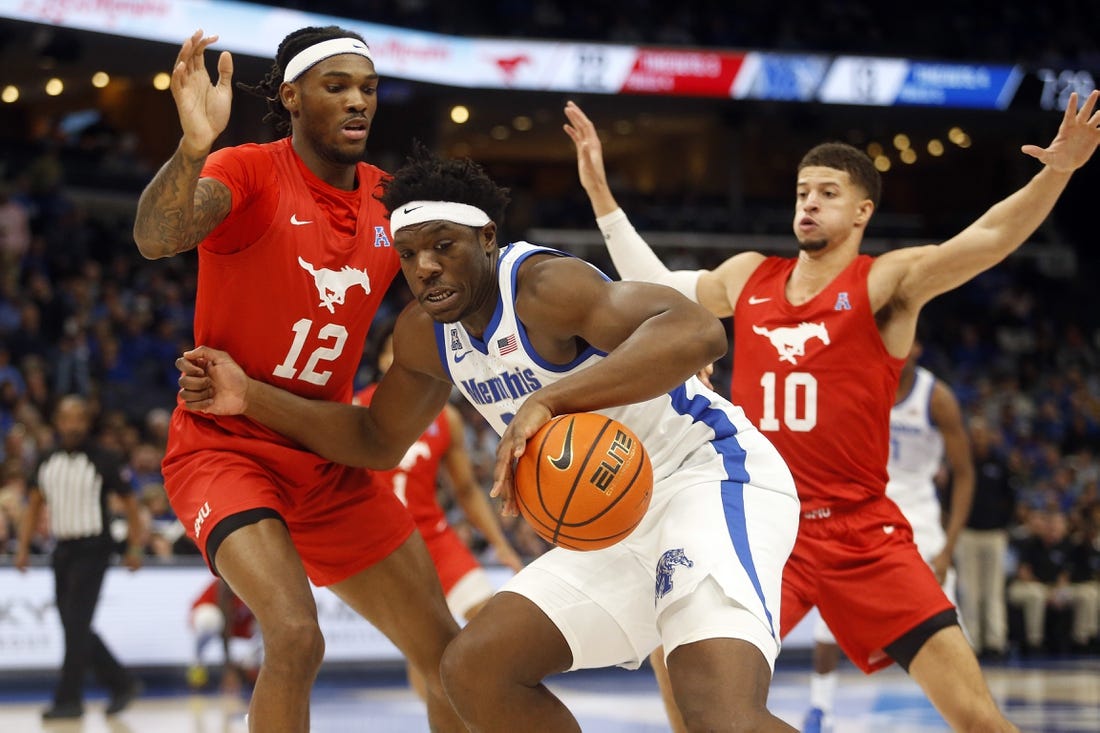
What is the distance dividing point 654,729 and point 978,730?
13.2ft

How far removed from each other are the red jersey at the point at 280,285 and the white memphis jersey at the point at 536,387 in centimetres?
59

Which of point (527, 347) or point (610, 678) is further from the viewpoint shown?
point (610, 678)

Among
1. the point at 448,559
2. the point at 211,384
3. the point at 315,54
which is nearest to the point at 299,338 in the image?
the point at 211,384

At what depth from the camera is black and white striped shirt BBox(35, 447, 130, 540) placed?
9.82 m

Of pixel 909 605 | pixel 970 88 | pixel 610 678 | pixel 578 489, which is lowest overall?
pixel 610 678

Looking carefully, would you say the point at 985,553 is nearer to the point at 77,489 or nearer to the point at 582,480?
the point at 77,489

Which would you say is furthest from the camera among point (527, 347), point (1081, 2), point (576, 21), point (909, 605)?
point (1081, 2)

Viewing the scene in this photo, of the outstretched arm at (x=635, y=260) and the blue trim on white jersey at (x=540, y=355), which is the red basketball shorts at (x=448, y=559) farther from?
the blue trim on white jersey at (x=540, y=355)

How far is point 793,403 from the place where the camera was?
5375mm

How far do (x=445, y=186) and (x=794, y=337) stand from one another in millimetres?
1918

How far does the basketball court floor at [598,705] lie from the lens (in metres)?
8.62

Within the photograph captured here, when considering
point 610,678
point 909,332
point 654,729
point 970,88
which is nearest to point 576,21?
point 970,88

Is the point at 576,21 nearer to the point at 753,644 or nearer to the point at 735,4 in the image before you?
the point at 735,4

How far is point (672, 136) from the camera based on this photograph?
3145cm
